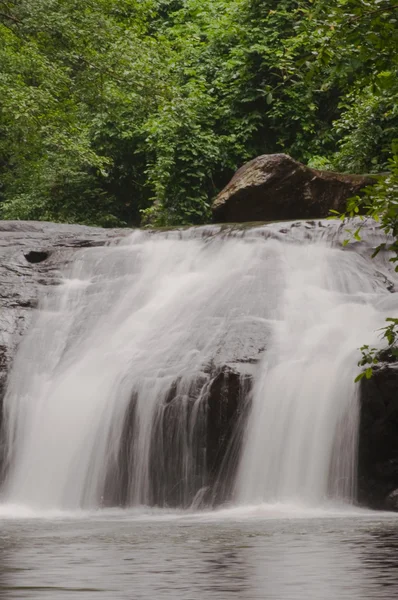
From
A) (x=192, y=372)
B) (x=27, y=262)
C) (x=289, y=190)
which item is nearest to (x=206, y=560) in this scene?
(x=192, y=372)

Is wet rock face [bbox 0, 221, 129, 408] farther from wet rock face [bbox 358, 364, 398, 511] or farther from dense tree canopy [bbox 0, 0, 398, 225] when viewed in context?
dense tree canopy [bbox 0, 0, 398, 225]

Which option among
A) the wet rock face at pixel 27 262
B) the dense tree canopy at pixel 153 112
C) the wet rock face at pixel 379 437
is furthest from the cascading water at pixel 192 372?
the dense tree canopy at pixel 153 112

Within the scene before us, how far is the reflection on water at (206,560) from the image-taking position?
3.14 m

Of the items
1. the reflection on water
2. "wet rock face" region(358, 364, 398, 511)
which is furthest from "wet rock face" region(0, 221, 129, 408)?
the reflection on water

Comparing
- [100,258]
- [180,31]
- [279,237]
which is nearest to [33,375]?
[100,258]

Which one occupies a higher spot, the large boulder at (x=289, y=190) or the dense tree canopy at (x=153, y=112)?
the dense tree canopy at (x=153, y=112)

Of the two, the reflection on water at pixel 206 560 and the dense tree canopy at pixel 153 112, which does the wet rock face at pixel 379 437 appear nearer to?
the reflection on water at pixel 206 560

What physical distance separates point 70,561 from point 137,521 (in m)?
3.74

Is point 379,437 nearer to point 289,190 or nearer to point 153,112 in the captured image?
point 289,190

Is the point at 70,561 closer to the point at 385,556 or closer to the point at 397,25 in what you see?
the point at 385,556

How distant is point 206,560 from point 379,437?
4985 millimetres

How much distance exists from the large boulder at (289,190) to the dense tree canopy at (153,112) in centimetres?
298

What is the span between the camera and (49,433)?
10.6 metres

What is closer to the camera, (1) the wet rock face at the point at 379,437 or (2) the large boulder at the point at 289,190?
(1) the wet rock face at the point at 379,437
